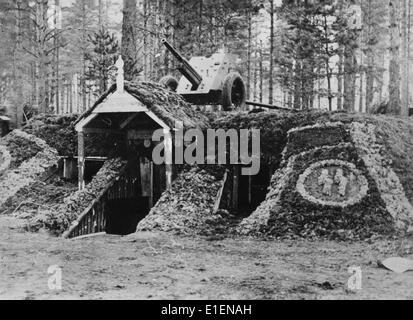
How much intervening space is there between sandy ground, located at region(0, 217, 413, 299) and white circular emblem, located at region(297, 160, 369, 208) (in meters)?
1.50

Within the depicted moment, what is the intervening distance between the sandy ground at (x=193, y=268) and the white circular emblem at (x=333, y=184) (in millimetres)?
1498

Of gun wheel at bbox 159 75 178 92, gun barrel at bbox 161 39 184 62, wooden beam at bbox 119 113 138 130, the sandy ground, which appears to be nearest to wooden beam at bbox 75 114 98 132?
wooden beam at bbox 119 113 138 130

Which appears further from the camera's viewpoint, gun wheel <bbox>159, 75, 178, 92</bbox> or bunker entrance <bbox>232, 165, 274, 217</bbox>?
gun wheel <bbox>159, 75, 178, 92</bbox>

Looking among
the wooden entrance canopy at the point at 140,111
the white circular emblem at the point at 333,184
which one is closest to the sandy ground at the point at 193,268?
the white circular emblem at the point at 333,184

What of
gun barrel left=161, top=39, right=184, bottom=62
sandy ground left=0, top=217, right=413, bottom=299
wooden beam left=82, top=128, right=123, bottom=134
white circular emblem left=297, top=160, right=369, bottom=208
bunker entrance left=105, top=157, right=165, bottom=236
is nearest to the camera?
sandy ground left=0, top=217, right=413, bottom=299

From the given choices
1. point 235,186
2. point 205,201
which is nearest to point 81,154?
point 205,201

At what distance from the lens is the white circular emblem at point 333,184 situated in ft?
37.5

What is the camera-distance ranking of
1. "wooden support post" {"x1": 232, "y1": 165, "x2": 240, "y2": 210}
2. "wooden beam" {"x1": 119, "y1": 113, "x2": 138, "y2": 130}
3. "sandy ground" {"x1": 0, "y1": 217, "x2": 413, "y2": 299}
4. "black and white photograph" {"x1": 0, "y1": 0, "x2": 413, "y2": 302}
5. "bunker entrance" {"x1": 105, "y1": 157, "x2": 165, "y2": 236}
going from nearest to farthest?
"sandy ground" {"x1": 0, "y1": 217, "x2": 413, "y2": 299}, "black and white photograph" {"x1": 0, "y1": 0, "x2": 413, "y2": 302}, "wooden support post" {"x1": 232, "y1": 165, "x2": 240, "y2": 210}, "bunker entrance" {"x1": 105, "y1": 157, "x2": 165, "y2": 236}, "wooden beam" {"x1": 119, "y1": 113, "x2": 138, "y2": 130}

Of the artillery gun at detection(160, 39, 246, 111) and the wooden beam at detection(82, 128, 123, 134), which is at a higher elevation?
the artillery gun at detection(160, 39, 246, 111)

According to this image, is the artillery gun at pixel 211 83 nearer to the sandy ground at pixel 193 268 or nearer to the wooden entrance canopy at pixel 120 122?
the wooden entrance canopy at pixel 120 122

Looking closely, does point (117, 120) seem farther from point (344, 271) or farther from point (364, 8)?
point (364, 8)

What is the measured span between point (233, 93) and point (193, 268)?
10725mm

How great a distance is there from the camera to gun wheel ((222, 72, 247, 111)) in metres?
16.8

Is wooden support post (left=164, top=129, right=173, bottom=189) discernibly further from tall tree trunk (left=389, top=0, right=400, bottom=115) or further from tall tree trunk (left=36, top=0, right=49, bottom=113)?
tall tree trunk (left=36, top=0, right=49, bottom=113)
